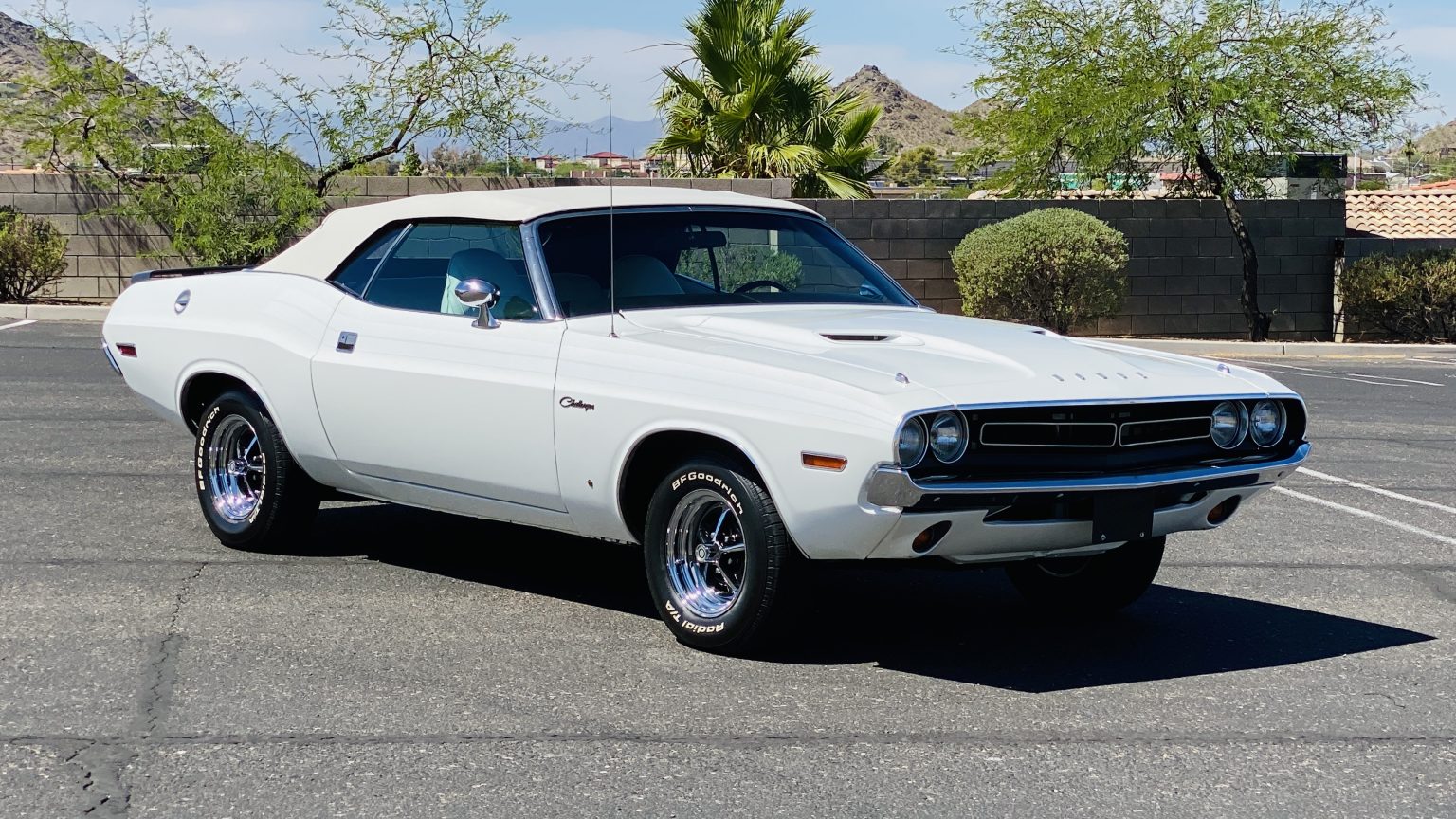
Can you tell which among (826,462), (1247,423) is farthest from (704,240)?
(1247,423)

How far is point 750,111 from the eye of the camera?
25.7 meters

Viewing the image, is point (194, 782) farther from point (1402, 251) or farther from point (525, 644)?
point (1402, 251)

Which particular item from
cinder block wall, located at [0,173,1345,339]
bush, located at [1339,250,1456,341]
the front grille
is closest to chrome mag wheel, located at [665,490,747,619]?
the front grille

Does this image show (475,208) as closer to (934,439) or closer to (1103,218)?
(934,439)

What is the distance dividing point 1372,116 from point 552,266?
18.5 m

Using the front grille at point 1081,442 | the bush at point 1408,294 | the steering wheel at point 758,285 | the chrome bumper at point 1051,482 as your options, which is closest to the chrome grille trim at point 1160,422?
the front grille at point 1081,442

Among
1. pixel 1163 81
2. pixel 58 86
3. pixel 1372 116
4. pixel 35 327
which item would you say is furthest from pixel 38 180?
pixel 1372 116

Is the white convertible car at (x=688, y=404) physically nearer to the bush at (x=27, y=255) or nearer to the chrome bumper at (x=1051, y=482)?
the chrome bumper at (x=1051, y=482)

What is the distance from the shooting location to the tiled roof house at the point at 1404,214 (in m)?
29.8

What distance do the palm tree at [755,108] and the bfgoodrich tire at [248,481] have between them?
1795 cm

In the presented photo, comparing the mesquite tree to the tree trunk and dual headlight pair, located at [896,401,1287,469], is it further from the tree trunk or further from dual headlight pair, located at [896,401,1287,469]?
dual headlight pair, located at [896,401,1287,469]

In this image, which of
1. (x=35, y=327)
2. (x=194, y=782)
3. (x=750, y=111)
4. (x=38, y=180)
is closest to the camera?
(x=194, y=782)

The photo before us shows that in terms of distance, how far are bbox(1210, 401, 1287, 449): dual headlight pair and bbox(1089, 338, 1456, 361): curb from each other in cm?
1484

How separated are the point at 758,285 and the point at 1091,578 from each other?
1.74 meters
